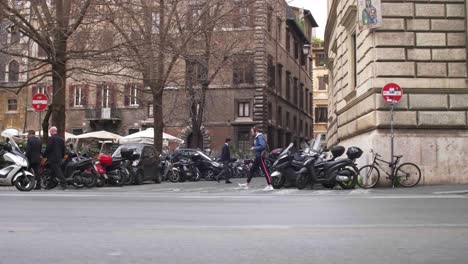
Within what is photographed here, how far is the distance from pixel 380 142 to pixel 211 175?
9.51 metres

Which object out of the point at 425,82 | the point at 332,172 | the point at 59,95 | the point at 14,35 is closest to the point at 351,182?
the point at 332,172

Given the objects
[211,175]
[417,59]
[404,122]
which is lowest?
[211,175]

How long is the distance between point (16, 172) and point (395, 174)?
34.9ft

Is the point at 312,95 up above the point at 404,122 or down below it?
above

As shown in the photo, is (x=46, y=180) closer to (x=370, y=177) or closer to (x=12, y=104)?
(x=370, y=177)

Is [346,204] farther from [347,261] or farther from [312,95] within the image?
[312,95]

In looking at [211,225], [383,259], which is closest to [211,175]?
[211,225]

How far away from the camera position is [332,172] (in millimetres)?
16266

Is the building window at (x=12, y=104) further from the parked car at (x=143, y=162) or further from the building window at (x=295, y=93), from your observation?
the parked car at (x=143, y=162)

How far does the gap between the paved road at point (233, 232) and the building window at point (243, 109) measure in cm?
3885

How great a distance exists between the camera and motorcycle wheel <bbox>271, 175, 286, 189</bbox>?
16.9 meters

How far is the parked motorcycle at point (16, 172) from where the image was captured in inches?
642

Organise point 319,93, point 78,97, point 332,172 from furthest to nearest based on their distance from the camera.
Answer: point 319,93
point 78,97
point 332,172

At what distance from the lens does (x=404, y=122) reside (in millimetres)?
17250
